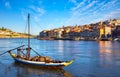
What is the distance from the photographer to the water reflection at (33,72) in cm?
3080

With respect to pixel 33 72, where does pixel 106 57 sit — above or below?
above

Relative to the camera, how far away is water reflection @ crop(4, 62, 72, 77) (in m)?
30.8

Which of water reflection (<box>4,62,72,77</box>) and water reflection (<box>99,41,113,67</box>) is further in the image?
water reflection (<box>99,41,113,67</box>)

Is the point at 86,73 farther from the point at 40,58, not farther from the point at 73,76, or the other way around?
the point at 40,58

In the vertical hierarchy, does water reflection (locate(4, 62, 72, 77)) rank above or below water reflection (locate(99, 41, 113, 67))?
below

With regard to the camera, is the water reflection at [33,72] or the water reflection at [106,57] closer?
the water reflection at [33,72]

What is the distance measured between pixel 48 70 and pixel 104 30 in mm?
161581

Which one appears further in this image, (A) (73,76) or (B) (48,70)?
(B) (48,70)

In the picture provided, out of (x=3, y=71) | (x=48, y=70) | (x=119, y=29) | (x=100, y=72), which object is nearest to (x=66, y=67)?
(x=48, y=70)

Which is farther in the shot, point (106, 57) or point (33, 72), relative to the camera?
point (106, 57)

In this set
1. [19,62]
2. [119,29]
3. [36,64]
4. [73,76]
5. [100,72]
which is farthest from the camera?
[119,29]

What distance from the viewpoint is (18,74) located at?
3139cm

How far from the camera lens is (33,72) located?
32406 millimetres

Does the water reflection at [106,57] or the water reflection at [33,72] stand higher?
the water reflection at [106,57]
